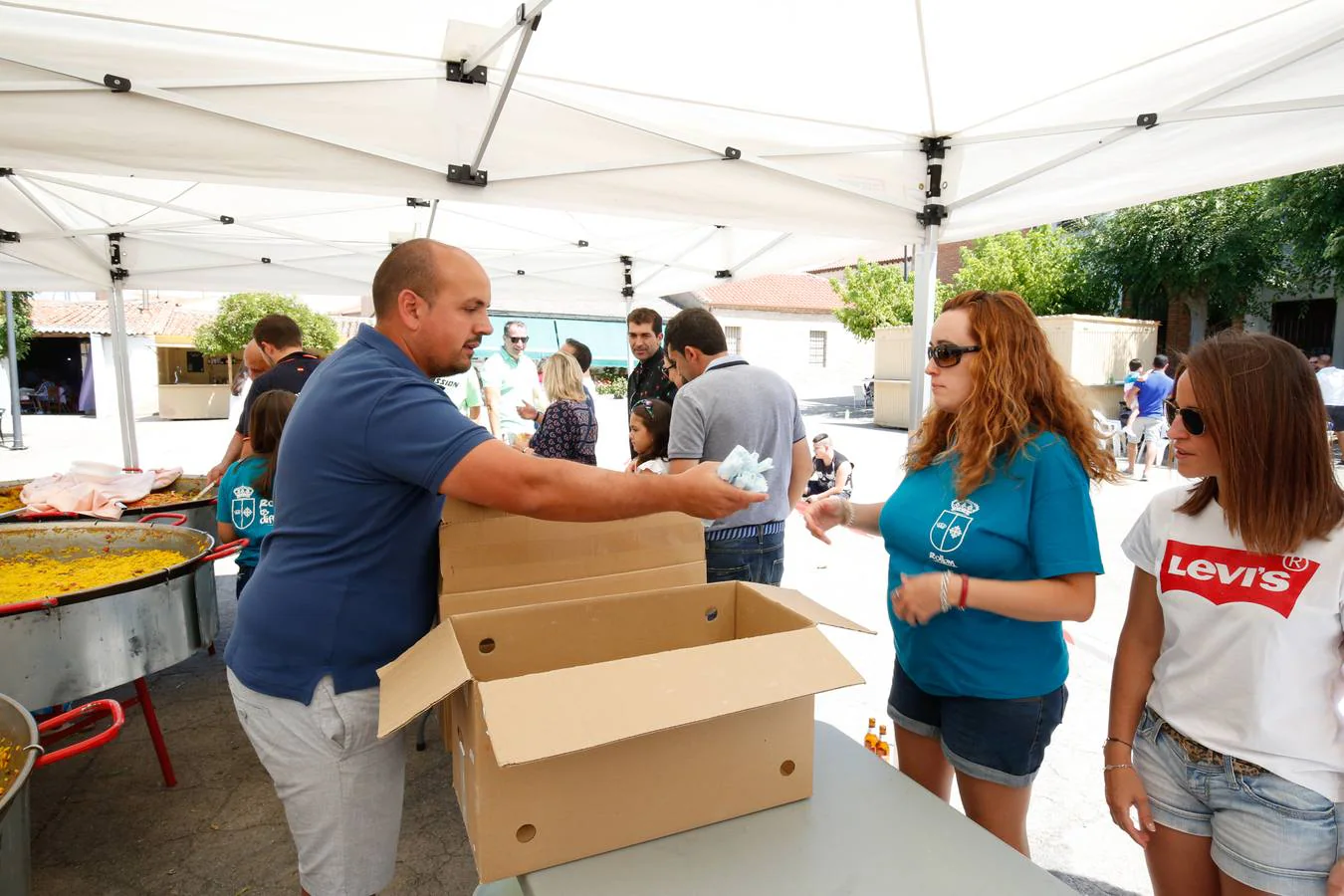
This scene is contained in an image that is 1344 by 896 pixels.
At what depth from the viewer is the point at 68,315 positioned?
95.0ft

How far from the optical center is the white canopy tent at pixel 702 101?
8.84ft

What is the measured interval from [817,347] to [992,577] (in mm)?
33007

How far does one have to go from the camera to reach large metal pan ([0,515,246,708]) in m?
2.04

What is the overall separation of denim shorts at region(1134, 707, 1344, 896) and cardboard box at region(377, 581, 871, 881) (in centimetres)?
74

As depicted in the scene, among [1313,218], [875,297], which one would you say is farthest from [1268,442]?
[875,297]

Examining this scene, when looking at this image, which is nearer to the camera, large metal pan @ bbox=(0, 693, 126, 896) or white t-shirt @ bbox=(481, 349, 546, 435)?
large metal pan @ bbox=(0, 693, 126, 896)

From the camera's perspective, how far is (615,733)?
0.97m

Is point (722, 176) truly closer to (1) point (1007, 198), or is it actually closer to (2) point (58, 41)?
A: (1) point (1007, 198)

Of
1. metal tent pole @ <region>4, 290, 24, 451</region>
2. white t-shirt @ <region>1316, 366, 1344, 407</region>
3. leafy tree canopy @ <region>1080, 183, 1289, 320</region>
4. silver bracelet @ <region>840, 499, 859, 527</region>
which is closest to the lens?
silver bracelet @ <region>840, 499, 859, 527</region>

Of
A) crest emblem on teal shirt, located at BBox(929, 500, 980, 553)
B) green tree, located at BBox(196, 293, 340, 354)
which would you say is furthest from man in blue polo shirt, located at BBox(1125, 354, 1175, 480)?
green tree, located at BBox(196, 293, 340, 354)

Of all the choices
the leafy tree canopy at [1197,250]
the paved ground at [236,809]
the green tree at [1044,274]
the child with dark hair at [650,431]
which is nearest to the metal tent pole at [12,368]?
the paved ground at [236,809]

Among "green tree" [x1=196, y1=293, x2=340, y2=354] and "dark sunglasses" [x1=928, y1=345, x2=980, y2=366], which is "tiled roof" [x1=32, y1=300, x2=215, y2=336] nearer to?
"green tree" [x1=196, y1=293, x2=340, y2=354]

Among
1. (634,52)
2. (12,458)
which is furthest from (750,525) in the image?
(12,458)

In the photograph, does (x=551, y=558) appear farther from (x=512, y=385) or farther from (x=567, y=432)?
(x=512, y=385)
